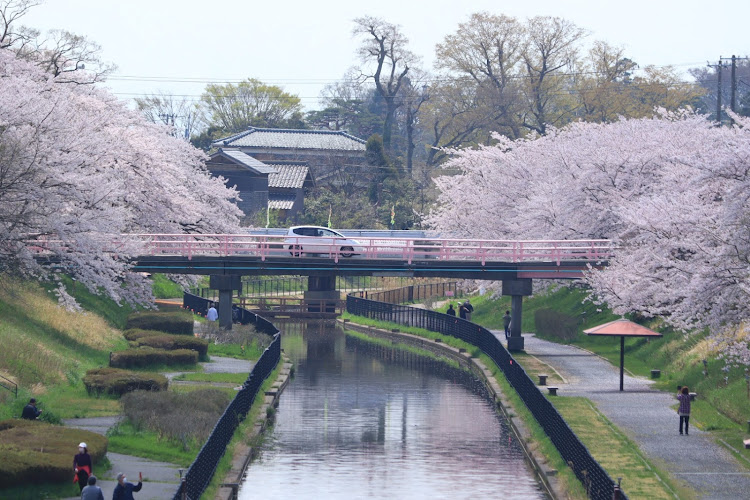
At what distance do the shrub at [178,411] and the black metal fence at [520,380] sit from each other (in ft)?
27.6

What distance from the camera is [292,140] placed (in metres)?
107

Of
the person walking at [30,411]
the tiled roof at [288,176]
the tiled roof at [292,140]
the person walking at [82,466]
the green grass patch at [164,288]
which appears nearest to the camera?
the person walking at [82,466]

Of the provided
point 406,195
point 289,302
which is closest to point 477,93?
point 406,195

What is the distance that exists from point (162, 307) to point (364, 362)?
499 inches

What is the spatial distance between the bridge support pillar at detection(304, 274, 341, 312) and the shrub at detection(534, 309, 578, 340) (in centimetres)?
1812

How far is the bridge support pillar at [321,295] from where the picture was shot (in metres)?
68.6

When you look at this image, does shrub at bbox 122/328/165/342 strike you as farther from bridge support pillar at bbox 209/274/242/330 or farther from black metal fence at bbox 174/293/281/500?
black metal fence at bbox 174/293/281/500

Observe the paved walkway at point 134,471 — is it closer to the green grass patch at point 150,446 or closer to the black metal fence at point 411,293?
the green grass patch at point 150,446

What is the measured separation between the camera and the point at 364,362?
159 feet

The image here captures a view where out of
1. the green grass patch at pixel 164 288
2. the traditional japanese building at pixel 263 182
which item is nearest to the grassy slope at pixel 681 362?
the green grass patch at pixel 164 288

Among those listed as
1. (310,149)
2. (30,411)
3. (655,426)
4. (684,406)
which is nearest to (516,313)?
(655,426)

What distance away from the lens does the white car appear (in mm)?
47094

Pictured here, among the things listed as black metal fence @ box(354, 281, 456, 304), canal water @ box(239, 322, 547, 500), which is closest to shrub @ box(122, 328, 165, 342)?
canal water @ box(239, 322, 547, 500)

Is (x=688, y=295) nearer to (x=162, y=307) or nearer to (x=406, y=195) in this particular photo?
(x=162, y=307)
